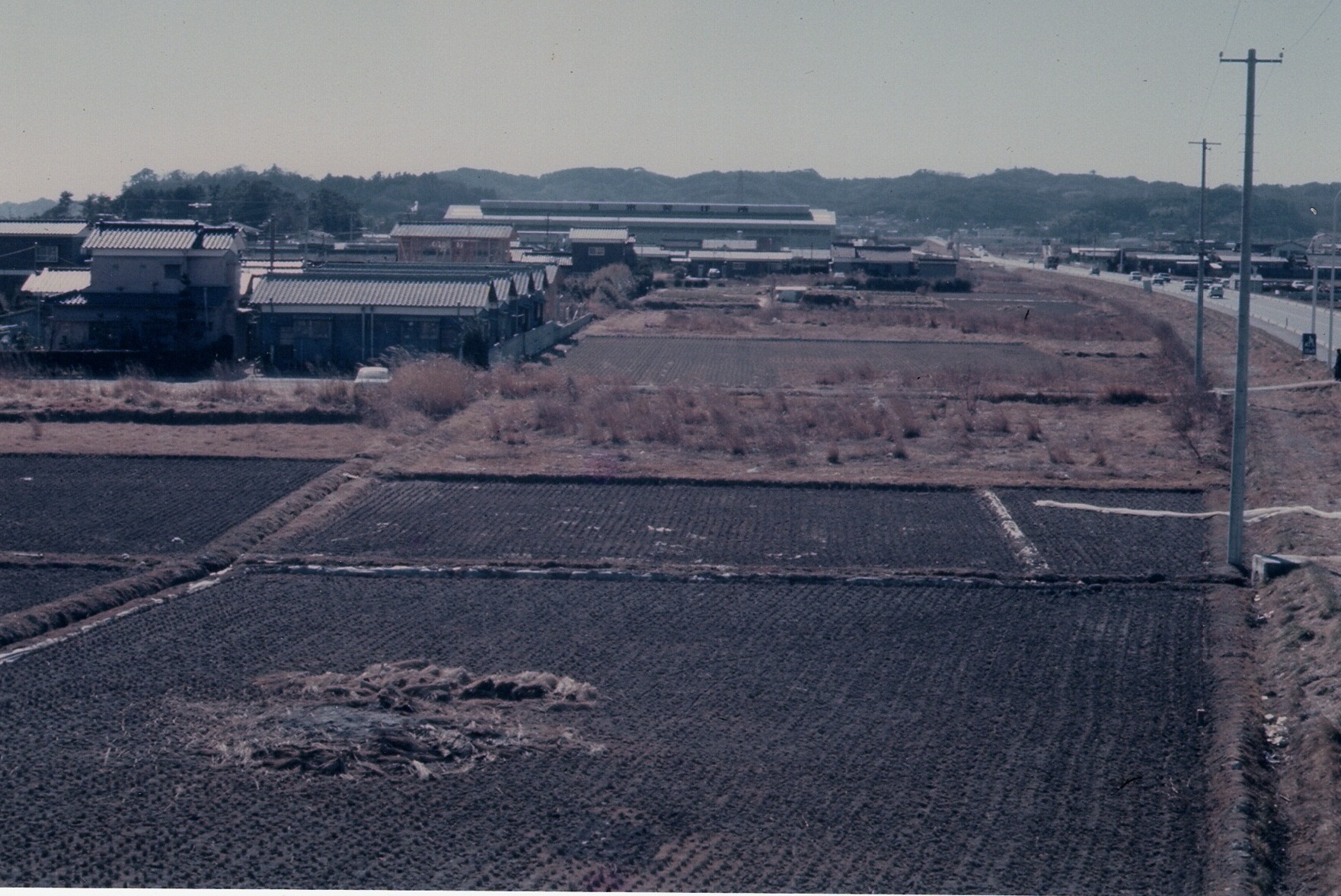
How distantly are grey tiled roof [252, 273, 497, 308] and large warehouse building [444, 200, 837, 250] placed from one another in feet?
204

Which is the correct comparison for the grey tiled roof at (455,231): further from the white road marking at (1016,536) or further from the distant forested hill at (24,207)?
the distant forested hill at (24,207)

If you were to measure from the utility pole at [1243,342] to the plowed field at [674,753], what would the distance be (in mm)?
1394

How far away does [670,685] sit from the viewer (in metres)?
9.38

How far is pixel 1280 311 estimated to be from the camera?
48188 millimetres

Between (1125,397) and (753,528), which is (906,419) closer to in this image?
(1125,397)

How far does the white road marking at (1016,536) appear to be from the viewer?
13.4m

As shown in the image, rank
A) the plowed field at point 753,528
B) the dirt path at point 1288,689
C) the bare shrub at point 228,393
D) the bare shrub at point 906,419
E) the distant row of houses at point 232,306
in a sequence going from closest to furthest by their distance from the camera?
the dirt path at point 1288,689
the plowed field at point 753,528
the bare shrub at point 906,419
the bare shrub at point 228,393
the distant row of houses at point 232,306

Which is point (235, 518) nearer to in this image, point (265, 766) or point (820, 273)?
point (265, 766)

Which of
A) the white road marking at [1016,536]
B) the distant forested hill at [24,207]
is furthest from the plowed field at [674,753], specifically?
the distant forested hill at [24,207]

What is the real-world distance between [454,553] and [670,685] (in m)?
4.77

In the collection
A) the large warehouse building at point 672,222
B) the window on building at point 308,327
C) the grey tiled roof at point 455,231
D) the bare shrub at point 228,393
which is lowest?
the bare shrub at point 228,393

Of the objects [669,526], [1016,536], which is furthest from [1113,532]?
[669,526]

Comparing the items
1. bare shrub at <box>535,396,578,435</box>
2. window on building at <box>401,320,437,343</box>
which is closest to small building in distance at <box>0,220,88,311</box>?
window on building at <box>401,320,437,343</box>

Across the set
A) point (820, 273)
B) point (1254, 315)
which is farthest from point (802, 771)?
point (820, 273)
